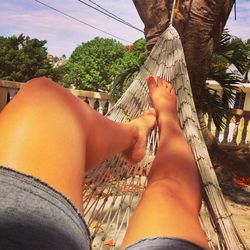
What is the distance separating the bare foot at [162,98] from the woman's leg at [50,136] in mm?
528

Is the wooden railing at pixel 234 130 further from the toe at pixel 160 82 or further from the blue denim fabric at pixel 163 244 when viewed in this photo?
the blue denim fabric at pixel 163 244

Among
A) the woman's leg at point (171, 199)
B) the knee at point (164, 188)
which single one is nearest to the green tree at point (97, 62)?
the woman's leg at point (171, 199)

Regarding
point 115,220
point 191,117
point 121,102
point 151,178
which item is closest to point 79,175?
point 151,178

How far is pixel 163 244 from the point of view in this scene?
0.61 metres

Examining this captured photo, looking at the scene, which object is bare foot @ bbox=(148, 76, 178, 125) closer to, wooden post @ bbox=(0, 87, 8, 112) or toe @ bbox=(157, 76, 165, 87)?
toe @ bbox=(157, 76, 165, 87)

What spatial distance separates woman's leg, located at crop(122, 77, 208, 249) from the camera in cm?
66

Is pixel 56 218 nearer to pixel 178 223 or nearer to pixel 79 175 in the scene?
pixel 79 175

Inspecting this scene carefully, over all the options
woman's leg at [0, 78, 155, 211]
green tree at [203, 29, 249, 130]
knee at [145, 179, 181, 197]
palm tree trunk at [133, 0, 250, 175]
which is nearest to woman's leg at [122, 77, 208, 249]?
knee at [145, 179, 181, 197]

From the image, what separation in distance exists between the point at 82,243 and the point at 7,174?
0.45ft

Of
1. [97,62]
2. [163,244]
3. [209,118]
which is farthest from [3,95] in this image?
[97,62]

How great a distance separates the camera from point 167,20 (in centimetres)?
240

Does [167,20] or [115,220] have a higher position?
[167,20]

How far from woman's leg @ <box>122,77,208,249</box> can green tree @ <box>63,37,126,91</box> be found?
9134mm

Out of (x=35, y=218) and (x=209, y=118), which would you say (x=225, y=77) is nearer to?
(x=209, y=118)
